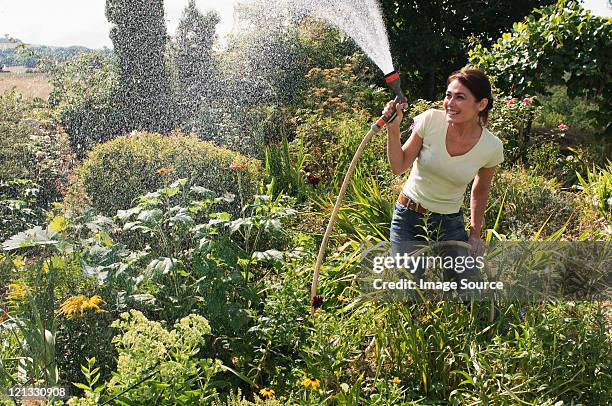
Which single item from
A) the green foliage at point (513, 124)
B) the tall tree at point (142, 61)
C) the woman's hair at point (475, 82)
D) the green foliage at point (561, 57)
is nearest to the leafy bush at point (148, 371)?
the woman's hair at point (475, 82)

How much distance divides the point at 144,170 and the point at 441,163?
2.92 m

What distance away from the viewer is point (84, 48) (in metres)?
9.66

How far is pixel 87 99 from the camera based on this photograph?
8.55m

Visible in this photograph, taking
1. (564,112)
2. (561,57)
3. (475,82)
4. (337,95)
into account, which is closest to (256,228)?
(475,82)

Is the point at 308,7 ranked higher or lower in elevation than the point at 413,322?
higher

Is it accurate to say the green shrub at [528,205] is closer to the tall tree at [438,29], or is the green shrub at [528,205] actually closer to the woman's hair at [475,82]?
the woman's hair at [475,82]

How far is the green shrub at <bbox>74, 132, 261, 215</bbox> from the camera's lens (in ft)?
15.8

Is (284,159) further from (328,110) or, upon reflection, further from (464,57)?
(464,57)

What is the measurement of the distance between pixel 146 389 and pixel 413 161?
5.10ft

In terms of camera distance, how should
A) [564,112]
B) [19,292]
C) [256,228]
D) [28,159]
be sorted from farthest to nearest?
1. [564,112]
2. [28,159]
3. [256,228]
4. [19,292]

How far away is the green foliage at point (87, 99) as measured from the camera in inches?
322

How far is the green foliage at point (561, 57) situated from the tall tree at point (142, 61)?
184 inches

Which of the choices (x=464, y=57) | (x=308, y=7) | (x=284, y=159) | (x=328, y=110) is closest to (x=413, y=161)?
(x=284, y=159)

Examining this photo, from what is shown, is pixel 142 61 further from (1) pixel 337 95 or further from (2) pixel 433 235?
(2) pixel 433 235
